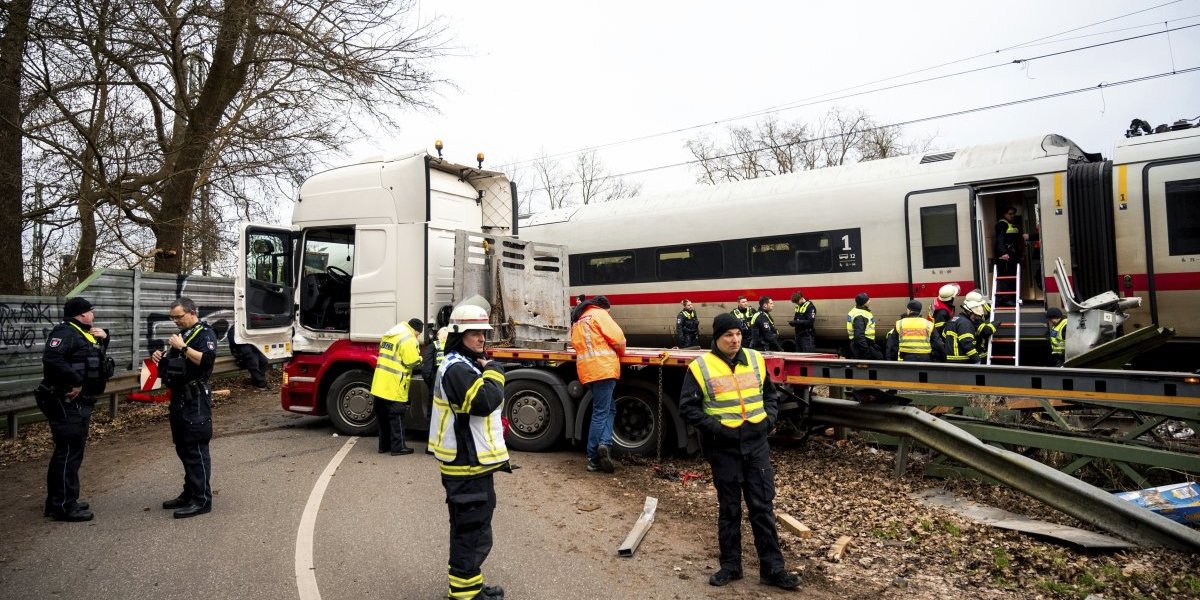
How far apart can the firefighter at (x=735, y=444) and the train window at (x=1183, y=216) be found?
773 cm

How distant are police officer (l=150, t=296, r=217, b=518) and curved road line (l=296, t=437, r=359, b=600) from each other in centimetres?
85

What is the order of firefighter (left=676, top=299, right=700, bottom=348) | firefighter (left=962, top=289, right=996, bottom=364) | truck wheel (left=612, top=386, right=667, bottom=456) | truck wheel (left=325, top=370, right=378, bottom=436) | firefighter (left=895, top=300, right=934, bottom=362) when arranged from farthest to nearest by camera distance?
firefighter (left=676, top=299, right=700, bottom=348) → truck wheel (left=325, top=370, right=378, bottom=436) → firefighter (left=895, top=300, right=934, bottom=362) → firefighter (left=962, top=289, right=996, bottom=364) → truck wheel (left=612, top=386, right=667, bottom=456)

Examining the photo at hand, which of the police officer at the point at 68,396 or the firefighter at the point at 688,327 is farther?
the firefighter at the point at 688,327

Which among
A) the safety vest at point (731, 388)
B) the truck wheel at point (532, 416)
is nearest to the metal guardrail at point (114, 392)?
the truck wheel at point (532, 416)

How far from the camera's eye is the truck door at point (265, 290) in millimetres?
8945

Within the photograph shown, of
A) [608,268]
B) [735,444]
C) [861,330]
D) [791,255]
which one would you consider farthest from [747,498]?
[608,268]

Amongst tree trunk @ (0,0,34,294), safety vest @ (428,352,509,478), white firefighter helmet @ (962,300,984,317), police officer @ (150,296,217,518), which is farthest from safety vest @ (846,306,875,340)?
tree trunk @ (0,0,34,294)

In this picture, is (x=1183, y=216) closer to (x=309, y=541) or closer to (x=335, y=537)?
(x=335, y=537)

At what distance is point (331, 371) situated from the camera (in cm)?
901

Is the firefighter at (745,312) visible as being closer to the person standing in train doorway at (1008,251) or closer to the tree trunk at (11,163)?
the person standing in train doorway at (1008,251)

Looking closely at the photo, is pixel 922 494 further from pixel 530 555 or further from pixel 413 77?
pixel 413 77

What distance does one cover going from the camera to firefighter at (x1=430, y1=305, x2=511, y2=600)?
376cm

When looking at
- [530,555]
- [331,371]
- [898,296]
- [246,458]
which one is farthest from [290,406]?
[898,296]

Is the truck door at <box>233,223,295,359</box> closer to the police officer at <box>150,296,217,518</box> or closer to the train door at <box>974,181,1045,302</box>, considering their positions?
the police officer at <box>150,296,217,518</box>
